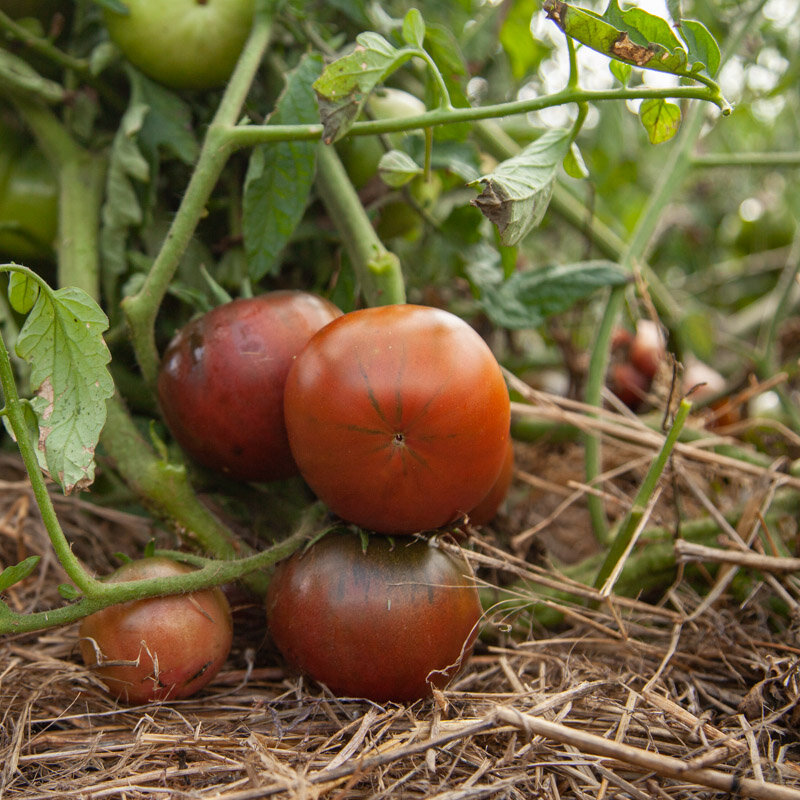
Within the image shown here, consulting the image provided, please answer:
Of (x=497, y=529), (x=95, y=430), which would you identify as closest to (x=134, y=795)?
(x=95, y=430)

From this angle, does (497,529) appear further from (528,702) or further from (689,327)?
(689,327)

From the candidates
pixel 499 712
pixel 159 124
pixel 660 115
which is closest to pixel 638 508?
pixel 499 712

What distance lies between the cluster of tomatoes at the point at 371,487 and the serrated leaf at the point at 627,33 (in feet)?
1.03

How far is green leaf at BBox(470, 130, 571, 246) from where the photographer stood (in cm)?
73

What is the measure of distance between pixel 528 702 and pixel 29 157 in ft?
3.70

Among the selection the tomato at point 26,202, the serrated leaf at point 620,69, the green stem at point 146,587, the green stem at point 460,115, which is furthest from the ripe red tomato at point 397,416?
the tomato at point 26,202

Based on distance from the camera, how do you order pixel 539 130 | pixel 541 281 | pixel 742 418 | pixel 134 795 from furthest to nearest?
pixel 742 418 < pixel 539 130 < pixel 541 281 < pixel 134 795

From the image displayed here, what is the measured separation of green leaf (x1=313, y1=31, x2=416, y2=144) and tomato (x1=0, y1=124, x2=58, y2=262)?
2.01 feet

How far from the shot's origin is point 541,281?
3.88 feet

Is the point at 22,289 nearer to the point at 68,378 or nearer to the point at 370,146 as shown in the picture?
the point at 68,378

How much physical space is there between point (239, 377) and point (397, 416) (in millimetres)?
239

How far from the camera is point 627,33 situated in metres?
0.70

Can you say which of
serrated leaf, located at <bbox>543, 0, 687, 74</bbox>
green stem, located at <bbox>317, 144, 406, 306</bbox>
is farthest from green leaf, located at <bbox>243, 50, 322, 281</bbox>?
serrated leaf, located at <bbox>543, 0, 687, 74</bbox>

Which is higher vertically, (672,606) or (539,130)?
(539,130)
